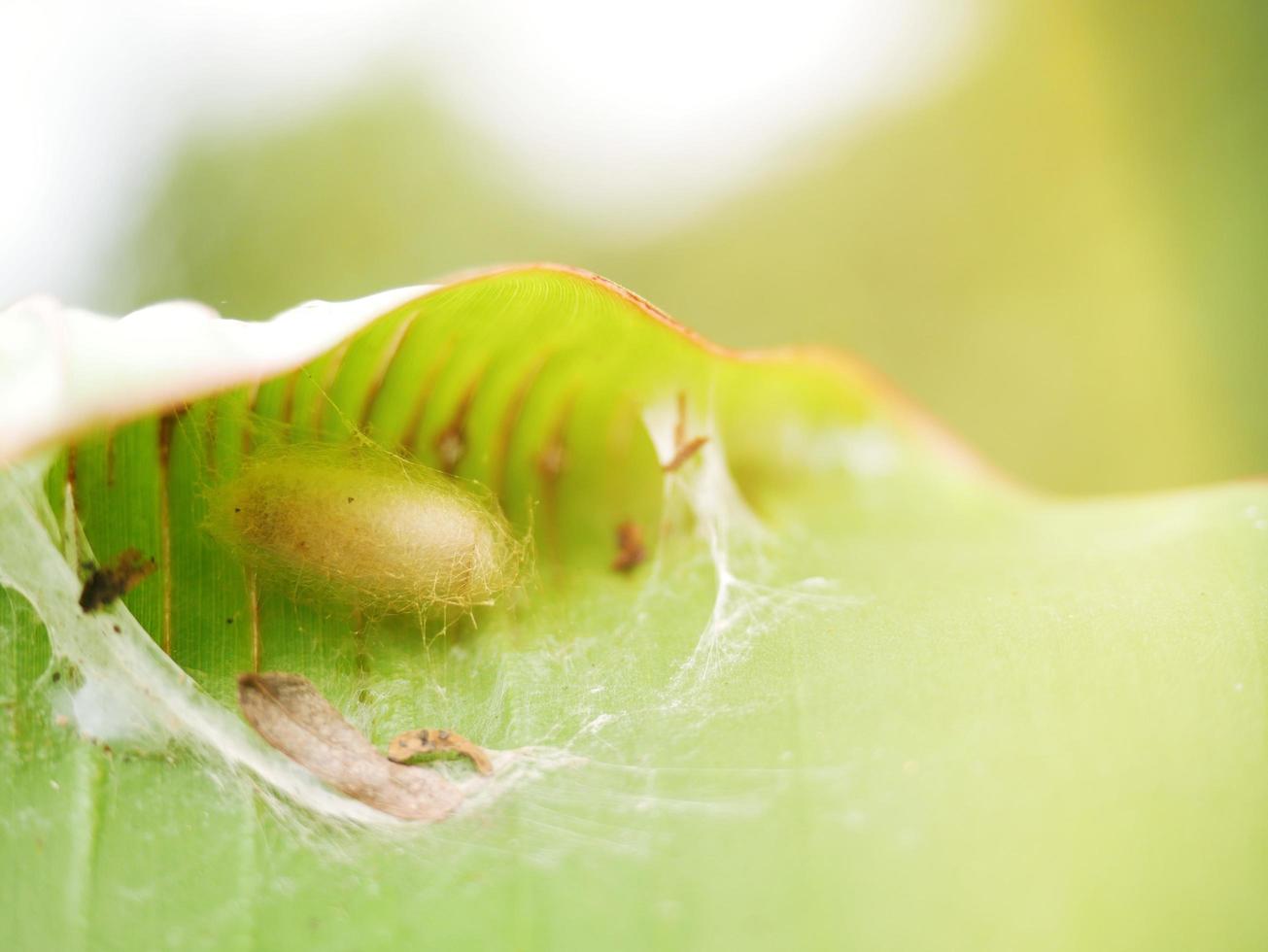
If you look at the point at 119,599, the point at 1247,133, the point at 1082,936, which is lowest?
the point at 1082,936

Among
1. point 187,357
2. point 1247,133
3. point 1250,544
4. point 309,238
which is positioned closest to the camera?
point 187,357

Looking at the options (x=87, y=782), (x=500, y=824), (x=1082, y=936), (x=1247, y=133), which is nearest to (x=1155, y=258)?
(x=1247, y=133)

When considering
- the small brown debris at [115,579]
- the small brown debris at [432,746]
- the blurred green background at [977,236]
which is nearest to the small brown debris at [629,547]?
the small brown debris at [432,746]

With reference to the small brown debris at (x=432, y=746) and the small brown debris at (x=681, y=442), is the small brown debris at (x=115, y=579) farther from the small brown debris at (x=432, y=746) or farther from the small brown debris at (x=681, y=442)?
the small brown debris at (x=681, y=442)

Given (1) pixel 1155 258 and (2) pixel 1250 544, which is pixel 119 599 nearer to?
(2) pixel 1250 544

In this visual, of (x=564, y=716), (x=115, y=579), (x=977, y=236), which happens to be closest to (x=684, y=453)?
(x=564, y=716)
